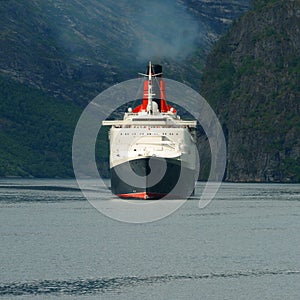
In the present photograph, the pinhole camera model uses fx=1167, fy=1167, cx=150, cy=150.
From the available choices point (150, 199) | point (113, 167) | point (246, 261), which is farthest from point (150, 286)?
point (113, 167)

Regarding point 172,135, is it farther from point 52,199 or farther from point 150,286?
point 150,286

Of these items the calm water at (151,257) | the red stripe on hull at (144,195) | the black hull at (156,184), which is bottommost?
the calm water at (151,257)

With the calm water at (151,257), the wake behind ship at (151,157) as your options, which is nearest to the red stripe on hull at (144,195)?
the wake behind ship at (151,157)

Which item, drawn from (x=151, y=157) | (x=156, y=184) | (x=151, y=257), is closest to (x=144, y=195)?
(x=156, y=184)

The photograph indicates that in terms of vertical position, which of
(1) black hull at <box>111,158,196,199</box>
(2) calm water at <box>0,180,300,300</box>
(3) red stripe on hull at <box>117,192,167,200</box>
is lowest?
(2) calm water at <box>0,180,300,300</box>

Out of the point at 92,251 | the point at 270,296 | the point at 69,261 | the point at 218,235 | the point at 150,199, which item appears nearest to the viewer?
the point at 270,296

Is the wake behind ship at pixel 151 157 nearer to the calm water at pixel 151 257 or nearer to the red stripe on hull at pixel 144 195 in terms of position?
the red stripe on hull at pixel 144 195

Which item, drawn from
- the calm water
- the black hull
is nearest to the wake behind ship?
the black hull

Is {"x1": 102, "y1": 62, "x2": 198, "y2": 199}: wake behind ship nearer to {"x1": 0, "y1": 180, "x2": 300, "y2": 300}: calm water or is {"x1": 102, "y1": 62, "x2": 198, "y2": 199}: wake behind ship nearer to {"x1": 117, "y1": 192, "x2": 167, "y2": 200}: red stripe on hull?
{"x1": 117, "y1": 192, "x2": 167, "y2": 200}: red stripe on hull
